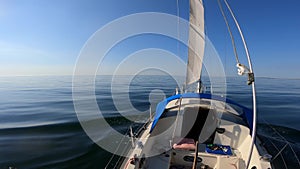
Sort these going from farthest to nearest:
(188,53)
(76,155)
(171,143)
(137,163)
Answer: (188,53) < (76,155) < (171,143) < (137,163)

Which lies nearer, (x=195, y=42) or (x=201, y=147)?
(x=201, y=147)

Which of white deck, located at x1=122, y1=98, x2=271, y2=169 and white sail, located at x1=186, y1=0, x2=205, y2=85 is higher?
white sail, located at x1=186, y1=0, x2=205, y2=85

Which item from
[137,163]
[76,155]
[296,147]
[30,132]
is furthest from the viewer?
[30,132]

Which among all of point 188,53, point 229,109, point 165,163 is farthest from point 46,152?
point 188,53

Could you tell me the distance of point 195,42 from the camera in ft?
38.7

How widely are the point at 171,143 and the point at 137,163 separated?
81.6 inches

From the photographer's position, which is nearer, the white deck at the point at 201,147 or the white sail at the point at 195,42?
the white deck at the point at 201,147

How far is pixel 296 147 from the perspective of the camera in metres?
9.49

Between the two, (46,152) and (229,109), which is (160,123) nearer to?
(229,109)

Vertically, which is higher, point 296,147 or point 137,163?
point 137,163

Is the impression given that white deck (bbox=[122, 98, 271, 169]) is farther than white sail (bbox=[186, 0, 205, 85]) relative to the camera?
No

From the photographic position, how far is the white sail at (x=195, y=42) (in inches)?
442

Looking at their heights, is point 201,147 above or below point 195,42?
below

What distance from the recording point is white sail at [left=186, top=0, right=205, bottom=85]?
11227 millimetres
